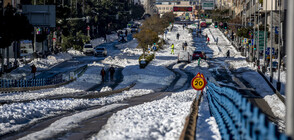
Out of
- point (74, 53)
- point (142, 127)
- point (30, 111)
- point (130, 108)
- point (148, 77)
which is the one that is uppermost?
point (74, 53)

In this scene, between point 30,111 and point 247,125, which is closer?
point 247,125

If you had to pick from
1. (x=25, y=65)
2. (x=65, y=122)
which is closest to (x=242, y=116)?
(x=65, y=122)

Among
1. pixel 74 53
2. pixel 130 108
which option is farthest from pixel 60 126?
pixel 74 53

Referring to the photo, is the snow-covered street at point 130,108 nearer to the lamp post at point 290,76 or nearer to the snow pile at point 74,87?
the snow pile at point 74,87

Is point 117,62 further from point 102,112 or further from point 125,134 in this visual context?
point 125,134

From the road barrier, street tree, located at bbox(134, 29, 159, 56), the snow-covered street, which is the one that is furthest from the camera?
street tree, located at bbox(134, 29, 159, 56)

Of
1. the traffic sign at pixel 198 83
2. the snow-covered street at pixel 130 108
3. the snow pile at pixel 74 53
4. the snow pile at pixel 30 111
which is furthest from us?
the snow pile at pixel 74 53

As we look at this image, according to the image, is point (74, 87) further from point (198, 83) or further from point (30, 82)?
point (198, 83)

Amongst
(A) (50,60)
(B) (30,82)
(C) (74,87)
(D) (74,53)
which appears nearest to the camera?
(B) (30,82)

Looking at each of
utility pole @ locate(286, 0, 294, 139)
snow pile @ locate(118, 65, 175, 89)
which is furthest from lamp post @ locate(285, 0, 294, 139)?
snow pile @ locate(118, 65, 175, 89)

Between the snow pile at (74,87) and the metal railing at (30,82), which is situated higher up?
the metal railing at (30,82)

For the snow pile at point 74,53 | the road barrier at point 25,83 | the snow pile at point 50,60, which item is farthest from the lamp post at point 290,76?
the snow pile at point 74,53

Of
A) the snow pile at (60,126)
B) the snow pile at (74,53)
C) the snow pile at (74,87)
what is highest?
the snow pile at (74,53)

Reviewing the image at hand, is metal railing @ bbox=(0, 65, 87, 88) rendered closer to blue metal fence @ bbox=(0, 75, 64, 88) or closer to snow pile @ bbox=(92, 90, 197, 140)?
blue metal fence @ bbox=(0, 75, 64, 88)
